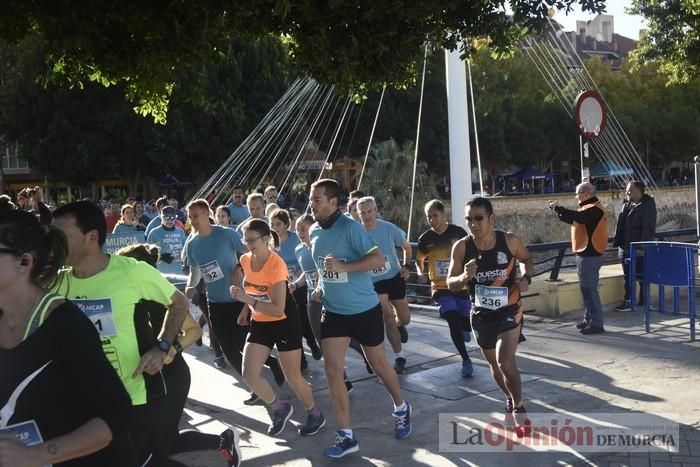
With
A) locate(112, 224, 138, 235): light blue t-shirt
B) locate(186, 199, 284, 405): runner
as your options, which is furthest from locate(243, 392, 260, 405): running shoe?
locate(112, 224, 138, 235): light blue t-shirt

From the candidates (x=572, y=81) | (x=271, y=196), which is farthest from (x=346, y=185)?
(x=271, y=196)

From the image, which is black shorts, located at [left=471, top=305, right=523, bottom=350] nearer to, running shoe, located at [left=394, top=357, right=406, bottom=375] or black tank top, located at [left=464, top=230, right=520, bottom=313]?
black tank top, located at [left=464, top=230, right=520, bottom=313]

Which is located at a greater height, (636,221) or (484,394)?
(636,221)

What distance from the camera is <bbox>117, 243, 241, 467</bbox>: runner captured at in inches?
155

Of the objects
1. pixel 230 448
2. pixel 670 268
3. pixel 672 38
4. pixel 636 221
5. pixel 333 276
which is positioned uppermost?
pixel 672 38

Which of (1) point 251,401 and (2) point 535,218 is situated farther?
(2) point 535,218

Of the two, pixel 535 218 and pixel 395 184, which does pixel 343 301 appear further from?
pixel 535 218

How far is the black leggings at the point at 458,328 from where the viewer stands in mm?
7547

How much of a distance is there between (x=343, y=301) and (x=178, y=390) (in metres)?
1.71

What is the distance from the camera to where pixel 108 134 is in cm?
3803

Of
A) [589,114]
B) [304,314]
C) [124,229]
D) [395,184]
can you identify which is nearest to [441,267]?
[304,314]

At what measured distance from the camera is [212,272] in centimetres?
719

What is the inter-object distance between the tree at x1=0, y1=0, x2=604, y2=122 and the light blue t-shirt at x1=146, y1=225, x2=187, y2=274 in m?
4.35

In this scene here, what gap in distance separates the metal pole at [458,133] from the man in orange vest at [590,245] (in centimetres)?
218
